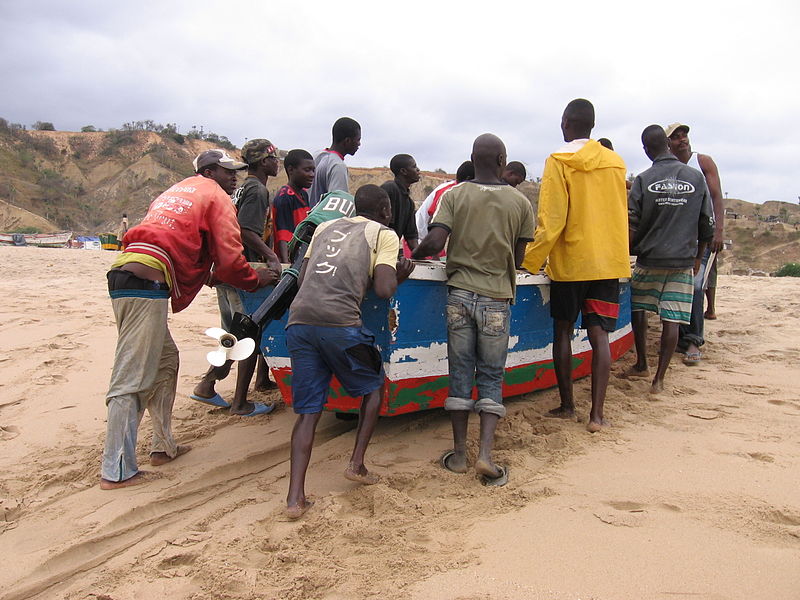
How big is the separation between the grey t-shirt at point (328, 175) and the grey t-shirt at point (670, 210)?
2188 mm

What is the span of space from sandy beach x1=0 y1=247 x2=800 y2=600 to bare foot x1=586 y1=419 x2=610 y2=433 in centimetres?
8

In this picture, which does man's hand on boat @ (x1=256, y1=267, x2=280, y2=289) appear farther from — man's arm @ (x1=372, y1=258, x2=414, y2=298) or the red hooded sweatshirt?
man's arm @ (x1=372, y1=258, x2=414, y2=298)

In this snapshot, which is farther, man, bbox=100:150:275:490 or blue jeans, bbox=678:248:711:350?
blue jeans, bbox=678:248:711:350

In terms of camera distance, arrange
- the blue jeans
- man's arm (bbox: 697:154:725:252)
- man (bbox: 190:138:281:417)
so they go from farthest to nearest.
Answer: the blue jeans, man's arm (bbox: 697:154:725:252), man (bbox: 190:138:281:417)

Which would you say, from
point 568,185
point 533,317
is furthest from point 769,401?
point 568,185

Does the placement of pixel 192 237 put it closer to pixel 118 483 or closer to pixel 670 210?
pixel 118 483

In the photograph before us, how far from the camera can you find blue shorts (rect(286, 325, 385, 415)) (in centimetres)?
286

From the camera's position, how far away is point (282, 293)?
11.1ft

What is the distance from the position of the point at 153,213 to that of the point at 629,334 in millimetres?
4109

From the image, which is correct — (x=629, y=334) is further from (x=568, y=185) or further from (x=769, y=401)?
(x=568, y=185)

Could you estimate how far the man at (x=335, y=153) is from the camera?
4375 mm

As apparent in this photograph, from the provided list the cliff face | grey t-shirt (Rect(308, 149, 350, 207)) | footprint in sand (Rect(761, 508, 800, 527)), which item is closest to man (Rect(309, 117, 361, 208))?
grey t-shirt (Rect(308, 149, 350, 207))

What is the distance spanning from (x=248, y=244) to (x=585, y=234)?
2249 mm

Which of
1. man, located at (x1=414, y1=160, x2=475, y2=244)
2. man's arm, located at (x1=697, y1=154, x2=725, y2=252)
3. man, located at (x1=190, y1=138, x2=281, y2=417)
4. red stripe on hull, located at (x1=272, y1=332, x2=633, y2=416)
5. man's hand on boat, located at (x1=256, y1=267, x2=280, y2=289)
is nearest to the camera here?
red stripe on hull, located at (x1=272, y1=332, x2=633, y2=416)
